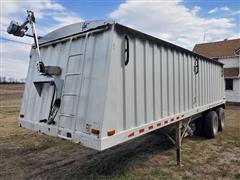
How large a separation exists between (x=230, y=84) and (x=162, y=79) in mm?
18619

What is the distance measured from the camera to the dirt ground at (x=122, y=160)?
15.4ft

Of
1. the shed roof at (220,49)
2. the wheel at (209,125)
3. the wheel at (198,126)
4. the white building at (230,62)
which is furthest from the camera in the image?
the shed roof at (220,49)

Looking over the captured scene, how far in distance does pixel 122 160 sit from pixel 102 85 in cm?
308

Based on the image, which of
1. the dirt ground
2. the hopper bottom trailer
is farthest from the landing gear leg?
the hopper bottom trailer

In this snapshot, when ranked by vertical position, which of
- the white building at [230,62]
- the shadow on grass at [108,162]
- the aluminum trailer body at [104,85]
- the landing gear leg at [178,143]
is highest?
the white building at [230,62]

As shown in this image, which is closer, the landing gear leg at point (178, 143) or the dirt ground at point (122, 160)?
the dirt ground at point (122, 160)

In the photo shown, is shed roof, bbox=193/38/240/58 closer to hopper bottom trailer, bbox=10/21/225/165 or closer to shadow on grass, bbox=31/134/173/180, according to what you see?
shadow on grass, bbox=31/134/173/180

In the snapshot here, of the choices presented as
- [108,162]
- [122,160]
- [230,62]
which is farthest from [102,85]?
[230,62]

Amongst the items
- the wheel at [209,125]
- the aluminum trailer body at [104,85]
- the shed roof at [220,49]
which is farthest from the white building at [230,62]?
the aluminum trailer body at [104,85]

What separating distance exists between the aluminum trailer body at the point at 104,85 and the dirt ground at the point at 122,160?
1.25 metres

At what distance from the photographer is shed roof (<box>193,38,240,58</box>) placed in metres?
21.3

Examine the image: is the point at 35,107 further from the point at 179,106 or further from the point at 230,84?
the point at 230,84

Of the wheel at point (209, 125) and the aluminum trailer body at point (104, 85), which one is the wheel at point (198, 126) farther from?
the aluminum trailer body at point (104, 85)

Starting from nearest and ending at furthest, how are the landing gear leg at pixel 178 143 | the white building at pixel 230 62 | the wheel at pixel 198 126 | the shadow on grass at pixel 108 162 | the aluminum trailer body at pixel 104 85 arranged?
the aluminum trailer body at pixel 104 85, the shadow on grass at pixel 108 162, the landing gear leg at pixel 178 143, the wheel at pixel 198 126, the white building at pixel 230 62
